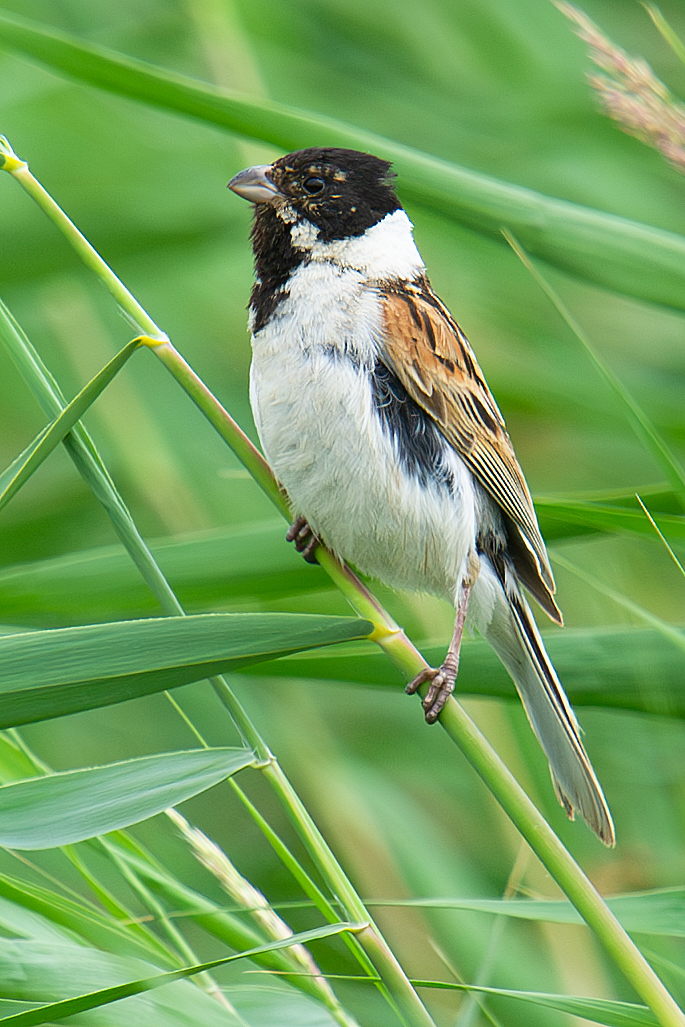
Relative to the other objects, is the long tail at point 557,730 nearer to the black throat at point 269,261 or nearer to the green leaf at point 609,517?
the green leaf at point 609,517

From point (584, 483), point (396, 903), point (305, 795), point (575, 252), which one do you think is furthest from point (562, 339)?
point (396, 903)

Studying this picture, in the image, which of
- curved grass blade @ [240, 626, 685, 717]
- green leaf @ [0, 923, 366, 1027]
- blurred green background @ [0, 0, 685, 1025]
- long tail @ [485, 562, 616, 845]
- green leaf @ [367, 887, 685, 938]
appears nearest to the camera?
green leaf @ [0, 923, 366, 1027]

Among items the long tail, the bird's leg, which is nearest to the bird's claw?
the bird's leg

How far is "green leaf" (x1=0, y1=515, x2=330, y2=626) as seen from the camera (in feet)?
4.91

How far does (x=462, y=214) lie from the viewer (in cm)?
163

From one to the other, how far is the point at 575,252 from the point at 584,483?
1.13 meters

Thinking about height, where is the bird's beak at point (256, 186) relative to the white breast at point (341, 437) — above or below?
above

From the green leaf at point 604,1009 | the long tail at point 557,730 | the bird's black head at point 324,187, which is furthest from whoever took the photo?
the bird's black head at point 324,187

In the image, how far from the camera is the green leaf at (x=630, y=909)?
1110 millimetres

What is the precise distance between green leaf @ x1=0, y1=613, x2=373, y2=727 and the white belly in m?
0.60

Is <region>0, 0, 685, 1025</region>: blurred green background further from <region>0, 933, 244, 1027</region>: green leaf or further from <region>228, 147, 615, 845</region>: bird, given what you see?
<region>0, 933, 244, 1027</region>: green leaf

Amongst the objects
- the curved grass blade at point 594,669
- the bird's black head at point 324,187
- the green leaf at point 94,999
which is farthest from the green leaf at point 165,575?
the green leaf at point 94,999

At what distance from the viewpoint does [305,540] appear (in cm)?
167

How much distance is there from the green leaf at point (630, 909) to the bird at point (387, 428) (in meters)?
0.27
